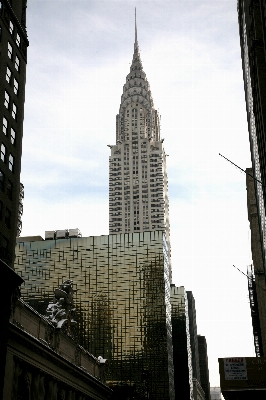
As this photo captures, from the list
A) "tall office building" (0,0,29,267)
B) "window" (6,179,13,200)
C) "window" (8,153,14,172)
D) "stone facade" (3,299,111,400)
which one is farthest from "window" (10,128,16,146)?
"stone facade" (3,299,111,400)

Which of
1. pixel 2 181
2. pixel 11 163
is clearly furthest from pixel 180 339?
pixel 2 181

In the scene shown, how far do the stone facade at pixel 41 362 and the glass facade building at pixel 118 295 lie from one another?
140 ft

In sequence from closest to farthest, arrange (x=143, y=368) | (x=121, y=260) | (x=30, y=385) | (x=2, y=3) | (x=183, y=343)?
(x=30, y=385)
(x=2, y=3)
(x=143, y=368)
(x=121, y=260)
(x=183, y=343)

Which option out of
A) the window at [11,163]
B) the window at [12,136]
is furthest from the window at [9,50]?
the window at [11,163]

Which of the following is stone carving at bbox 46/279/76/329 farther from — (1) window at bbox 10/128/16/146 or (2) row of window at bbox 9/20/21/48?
(2) row of window at bbox 9/20/21/48

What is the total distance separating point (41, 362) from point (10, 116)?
20.5 meters

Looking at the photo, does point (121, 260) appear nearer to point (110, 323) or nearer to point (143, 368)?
point (110, 323)

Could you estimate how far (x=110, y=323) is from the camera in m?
108

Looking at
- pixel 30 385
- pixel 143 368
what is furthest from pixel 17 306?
pixel 143 368

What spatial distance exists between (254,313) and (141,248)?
25.7 m

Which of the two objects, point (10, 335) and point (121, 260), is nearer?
point (10, 335)

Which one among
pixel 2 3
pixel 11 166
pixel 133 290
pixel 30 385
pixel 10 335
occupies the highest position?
pixel 2 3

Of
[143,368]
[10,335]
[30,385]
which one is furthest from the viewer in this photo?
[143,368]

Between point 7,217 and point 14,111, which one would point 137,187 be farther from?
point 7,217
